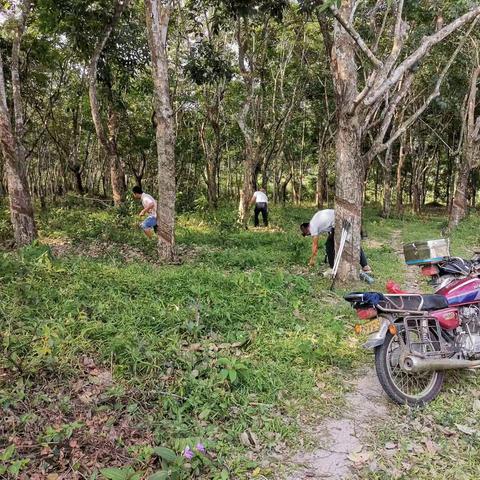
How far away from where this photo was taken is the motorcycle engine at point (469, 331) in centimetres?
484

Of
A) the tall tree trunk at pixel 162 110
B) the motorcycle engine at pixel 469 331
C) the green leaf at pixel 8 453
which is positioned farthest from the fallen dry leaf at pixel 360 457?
the tall tree trunk at pixel 162 110

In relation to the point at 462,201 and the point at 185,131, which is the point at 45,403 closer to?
the point at 462,201

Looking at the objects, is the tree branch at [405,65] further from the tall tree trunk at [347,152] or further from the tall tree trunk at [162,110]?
the tall tree trunk at [162,110]

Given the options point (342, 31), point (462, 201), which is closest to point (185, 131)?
point (462, 201)

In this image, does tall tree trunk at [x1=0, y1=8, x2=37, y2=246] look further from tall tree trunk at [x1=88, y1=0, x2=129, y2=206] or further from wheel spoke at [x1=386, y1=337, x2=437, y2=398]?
wheel spoke at [x1=386, y1=337, x2=437, y2=398]

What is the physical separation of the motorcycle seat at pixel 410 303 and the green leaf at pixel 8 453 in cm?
A: 327

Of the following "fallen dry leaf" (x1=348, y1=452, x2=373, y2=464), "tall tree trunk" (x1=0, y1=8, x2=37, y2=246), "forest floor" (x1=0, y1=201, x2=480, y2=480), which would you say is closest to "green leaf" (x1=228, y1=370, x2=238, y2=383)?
"forest floor" (x1=0, y1=201, x2=480, y2=480)

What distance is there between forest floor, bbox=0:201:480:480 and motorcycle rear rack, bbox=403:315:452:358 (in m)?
0.50

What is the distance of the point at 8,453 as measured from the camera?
10.6ft

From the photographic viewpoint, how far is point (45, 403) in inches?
156

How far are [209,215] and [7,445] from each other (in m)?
12.4

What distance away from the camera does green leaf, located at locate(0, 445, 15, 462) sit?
3207mm

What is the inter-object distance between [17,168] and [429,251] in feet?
25.4

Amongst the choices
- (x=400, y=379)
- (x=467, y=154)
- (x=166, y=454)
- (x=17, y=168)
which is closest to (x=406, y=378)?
(x=400, y=379)
